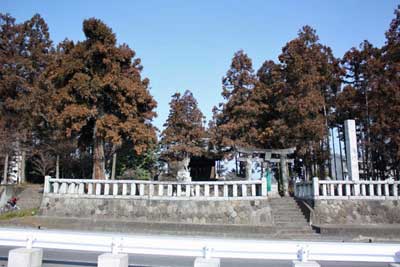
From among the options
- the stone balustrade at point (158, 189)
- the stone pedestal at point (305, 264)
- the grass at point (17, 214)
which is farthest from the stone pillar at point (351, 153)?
the grass at point (17, 214)

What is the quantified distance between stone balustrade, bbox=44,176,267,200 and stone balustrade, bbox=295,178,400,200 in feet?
7.92

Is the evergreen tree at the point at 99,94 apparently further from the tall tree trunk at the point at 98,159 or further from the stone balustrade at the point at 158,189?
the stone balustrade at the point at 158,189

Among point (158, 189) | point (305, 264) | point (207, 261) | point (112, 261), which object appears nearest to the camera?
point (305, 264)

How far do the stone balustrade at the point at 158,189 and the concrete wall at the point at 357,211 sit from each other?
2508 mm

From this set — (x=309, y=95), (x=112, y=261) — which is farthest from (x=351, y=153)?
(x=112, y=261)

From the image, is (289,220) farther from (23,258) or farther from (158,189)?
(23,258)

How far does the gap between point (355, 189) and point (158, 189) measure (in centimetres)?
808

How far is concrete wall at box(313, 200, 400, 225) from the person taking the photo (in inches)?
519

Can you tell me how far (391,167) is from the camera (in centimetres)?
1984

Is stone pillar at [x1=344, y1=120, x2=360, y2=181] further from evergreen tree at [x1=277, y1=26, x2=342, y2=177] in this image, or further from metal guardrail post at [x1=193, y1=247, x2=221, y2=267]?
metal guardrail post at [x1=193, y1=247, x2=221, y2=267]

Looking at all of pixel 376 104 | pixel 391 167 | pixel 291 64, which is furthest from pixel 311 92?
pixel 391 167

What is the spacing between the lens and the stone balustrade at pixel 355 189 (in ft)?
44.1

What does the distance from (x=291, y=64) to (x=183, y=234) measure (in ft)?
42.9

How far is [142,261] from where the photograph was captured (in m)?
6.35
